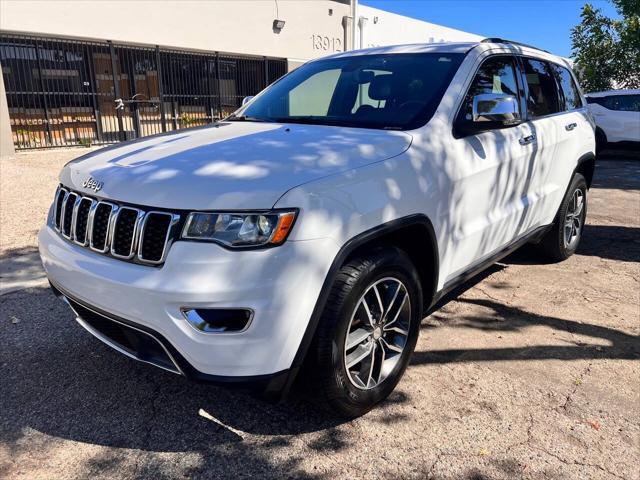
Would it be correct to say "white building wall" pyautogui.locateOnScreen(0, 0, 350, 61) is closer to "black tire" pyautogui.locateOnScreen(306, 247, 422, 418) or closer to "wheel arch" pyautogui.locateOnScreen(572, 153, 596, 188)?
"wheel arch" pyautogui.locateOnScreen(572, 153, 596, 188)

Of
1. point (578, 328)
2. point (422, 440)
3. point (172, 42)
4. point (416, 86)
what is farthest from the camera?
point (172, 42)

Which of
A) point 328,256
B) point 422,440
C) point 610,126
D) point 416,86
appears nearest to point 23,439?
point 328,256

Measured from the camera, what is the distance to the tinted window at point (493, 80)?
328 cm

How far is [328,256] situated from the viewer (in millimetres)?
2232

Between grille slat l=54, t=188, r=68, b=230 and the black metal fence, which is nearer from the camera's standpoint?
grille slat l=54, t=188, r=68, b=230

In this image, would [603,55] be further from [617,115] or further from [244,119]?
[244,119]

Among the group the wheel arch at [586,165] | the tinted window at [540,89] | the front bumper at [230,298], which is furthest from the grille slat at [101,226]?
the wheel arch at [586,165]

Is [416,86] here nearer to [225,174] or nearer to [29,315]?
[225,174]

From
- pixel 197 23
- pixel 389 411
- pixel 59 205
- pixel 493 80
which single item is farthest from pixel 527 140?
pixel 197 23

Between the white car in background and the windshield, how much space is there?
1121 centimetres

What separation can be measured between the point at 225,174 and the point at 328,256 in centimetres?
57

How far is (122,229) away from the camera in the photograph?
2375 millimetres

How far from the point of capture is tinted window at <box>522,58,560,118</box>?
4.22 m

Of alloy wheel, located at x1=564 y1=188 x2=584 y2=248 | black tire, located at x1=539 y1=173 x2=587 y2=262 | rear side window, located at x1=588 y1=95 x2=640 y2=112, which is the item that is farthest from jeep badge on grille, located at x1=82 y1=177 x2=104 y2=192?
rear side window, located at x1=588 y1=95 x2=640 y2=112
